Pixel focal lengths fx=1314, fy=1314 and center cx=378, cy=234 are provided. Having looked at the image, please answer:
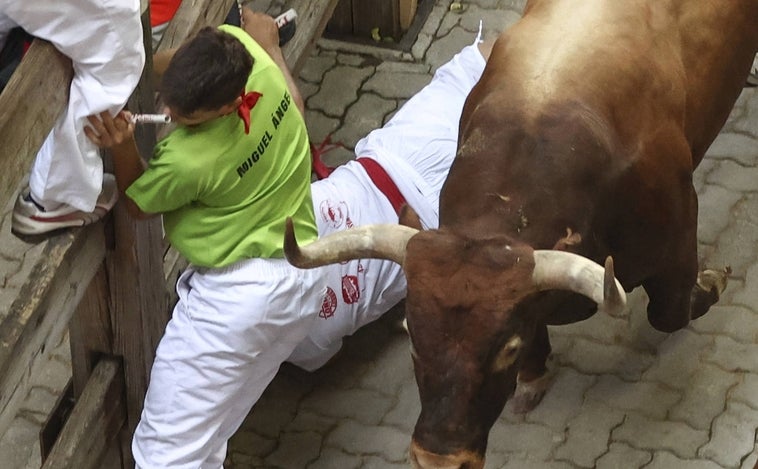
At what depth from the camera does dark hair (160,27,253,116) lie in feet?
11.6

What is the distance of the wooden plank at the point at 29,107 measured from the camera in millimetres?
3121

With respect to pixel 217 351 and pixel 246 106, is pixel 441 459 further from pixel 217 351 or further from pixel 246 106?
pixel 246 106

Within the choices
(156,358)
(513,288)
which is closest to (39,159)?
(156,358)

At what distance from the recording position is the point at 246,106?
12.3 feet

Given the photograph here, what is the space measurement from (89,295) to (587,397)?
1.99 m

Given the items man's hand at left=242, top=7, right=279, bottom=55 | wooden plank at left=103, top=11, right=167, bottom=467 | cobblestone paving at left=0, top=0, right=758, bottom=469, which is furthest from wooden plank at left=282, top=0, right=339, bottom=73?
wooden plank at left=103, top=11, right=167, bottom=467

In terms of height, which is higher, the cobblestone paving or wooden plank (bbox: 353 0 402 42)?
wooden plank (bbox: 353 0 402 42)

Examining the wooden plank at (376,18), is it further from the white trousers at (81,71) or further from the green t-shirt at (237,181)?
the white trousers at (81,71)

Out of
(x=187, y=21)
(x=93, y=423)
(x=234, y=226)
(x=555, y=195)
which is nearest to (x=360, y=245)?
(x=234, y=226)

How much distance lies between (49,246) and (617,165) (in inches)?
67.1

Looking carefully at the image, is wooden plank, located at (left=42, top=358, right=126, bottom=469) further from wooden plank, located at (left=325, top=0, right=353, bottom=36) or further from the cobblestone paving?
wooden plank, located at (left=325, top=0, right=353, bottom=36)

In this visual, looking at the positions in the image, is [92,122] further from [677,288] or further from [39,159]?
[677,288]

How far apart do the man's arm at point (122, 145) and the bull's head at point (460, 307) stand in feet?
1.57

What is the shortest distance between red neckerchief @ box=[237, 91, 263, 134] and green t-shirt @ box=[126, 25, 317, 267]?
3cm
